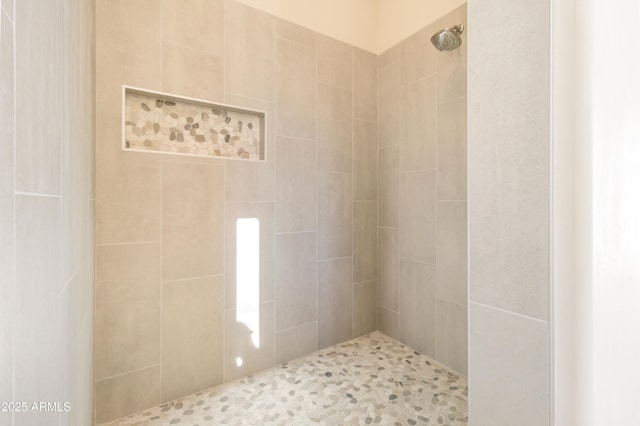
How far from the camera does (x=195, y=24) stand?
4.48 ft

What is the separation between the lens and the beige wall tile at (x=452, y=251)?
4.90 ft

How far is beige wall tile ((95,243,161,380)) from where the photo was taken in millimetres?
1177

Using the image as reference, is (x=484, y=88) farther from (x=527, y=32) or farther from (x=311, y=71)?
(x=311, y=71)

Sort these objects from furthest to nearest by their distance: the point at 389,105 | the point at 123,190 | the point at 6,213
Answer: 1. the point at 389,105
2. the point at 123,190
3. the point at 6,213

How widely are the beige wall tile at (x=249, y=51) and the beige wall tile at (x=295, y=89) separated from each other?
0.18 feet

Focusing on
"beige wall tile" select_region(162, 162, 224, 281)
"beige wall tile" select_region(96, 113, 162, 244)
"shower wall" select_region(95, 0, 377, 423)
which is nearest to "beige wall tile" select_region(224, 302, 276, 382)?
"shower wall" select_region(95, 0, 377, 423)

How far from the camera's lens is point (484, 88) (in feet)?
1.74

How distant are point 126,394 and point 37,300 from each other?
46.5 inches

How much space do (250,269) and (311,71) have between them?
125 centimetres

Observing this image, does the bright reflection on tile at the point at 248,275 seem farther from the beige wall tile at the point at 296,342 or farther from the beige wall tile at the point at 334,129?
the beige wall tile at the point at 334,129

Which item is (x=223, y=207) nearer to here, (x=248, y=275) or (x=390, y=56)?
(x=248, y=275)

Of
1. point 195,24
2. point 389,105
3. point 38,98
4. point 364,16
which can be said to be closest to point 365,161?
point 389,105

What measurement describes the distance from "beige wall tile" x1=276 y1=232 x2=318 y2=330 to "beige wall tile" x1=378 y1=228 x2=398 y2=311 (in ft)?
1.74

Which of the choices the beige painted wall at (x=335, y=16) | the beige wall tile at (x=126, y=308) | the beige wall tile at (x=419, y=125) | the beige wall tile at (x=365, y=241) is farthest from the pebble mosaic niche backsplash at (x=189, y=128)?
the beige wall tile at (x=419, y=125)
